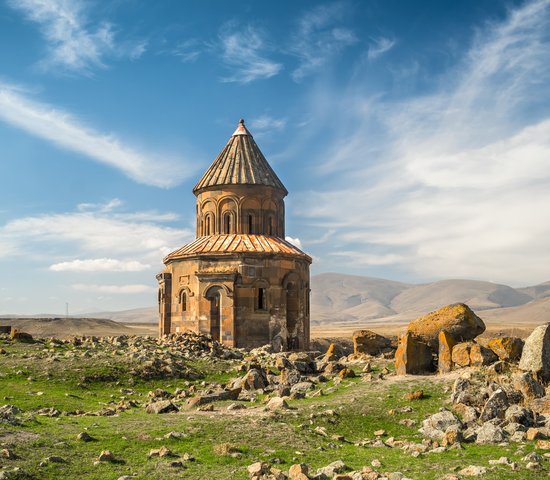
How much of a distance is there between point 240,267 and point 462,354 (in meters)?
11.5

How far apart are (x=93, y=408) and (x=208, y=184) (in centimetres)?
1502

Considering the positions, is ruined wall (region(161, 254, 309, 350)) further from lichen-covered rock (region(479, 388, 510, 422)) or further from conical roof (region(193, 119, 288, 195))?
lichen-covered rock (region(479, 388, 510, 422))

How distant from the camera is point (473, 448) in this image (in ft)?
35.8

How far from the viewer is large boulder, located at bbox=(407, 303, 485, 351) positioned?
1780cm

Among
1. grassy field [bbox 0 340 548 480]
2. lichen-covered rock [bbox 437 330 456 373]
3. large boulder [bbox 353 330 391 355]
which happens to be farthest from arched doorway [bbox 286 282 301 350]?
lichen-covered rock [bbox 437 330 456 373]

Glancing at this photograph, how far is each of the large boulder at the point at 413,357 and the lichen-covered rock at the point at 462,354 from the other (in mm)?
815

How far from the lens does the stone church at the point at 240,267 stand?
84.9 feet

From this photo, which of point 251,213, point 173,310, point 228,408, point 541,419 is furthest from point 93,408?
point 251,213

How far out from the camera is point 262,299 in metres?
26.3

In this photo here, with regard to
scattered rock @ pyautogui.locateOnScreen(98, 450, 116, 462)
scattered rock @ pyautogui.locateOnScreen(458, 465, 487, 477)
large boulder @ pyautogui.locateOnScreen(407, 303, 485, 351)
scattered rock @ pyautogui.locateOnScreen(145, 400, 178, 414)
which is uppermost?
large boulder @ pyautogui.locateOnScreen(407, 303, 485, 351)

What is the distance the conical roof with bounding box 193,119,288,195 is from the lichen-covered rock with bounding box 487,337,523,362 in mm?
14194

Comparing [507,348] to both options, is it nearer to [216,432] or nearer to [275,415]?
[275,415]

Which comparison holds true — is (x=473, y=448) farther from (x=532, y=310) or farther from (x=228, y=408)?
(x=532, y=310)

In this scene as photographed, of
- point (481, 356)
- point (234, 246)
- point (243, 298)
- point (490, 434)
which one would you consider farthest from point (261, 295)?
point (490, 434)
